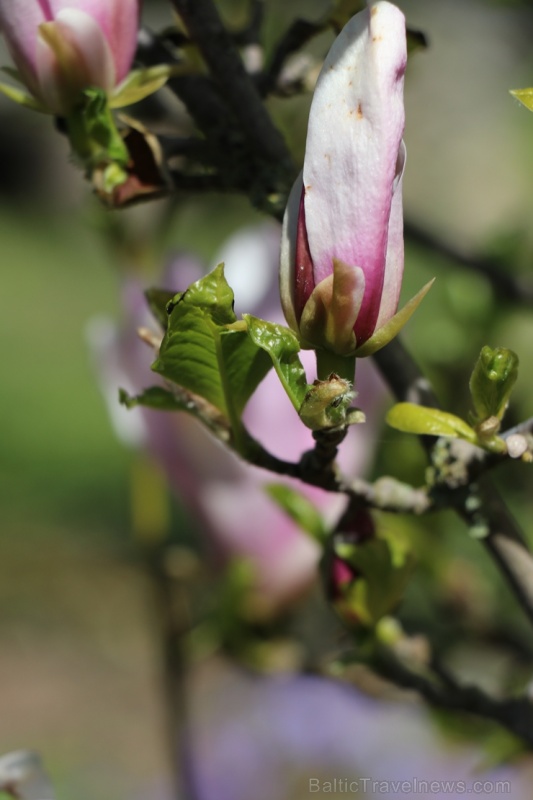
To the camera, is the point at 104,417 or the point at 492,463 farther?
the point at 104,417

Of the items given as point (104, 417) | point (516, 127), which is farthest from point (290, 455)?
point (516, 127)

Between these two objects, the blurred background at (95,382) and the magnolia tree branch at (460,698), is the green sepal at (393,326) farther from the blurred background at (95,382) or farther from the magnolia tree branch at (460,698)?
the blurred background at (95,382)

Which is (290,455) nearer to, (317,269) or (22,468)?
(317,269)

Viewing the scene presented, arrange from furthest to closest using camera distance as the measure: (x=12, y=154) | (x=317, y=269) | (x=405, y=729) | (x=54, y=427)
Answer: (x=12, y=154) < (x=54, y=427) < (x=405, y=729) < (x=317, y=269)

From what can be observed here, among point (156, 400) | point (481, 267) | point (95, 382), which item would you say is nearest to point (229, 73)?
point (156, 400)

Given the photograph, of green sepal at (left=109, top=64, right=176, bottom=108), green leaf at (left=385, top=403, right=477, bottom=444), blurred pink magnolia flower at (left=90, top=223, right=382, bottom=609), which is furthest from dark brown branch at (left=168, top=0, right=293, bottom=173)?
blurred pink magnolia flower at (left=90, top=223, right=382, bottom=609)

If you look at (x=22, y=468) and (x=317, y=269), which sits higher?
(x=317, y=269)

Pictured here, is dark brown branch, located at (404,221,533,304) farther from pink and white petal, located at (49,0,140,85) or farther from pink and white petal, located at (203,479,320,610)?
pink and white petal, located at (49,0,140,85)

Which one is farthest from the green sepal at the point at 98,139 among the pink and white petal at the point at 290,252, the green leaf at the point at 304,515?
the green leaf at the point at 304,515

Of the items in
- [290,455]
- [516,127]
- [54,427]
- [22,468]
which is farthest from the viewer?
[516,127]
